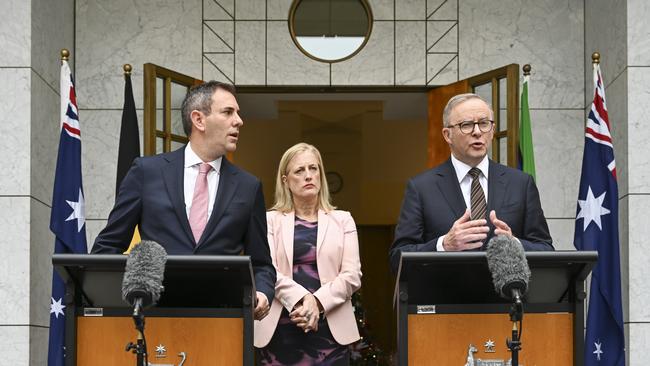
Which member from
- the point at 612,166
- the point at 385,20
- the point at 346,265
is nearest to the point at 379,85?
the point at 385,20

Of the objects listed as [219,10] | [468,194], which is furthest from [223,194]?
[219,10]

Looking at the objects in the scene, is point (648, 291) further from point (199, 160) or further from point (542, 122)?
point (199, 160)

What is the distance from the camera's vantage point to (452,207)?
4.57 meters

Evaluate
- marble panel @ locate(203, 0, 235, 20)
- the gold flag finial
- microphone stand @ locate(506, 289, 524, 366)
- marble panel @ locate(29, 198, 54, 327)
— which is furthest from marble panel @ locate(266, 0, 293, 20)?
microphone stand @ locate(506, 289, 524, 366)

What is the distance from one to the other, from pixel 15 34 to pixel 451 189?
4.03m

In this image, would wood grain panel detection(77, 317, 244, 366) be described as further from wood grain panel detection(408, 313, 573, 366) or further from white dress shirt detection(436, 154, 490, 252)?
white dress shirt detection(436, 154, 490, 252)

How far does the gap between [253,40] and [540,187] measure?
7.77ft

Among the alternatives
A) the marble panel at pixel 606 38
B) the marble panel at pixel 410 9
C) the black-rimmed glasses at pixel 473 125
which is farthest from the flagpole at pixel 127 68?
the black-rimmed glasses at pixel 473 125

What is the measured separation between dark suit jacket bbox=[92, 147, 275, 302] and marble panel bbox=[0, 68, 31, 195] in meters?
3.19

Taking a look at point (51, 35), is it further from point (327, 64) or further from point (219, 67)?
point (327, 64)

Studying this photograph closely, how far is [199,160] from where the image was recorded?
4.55 metres

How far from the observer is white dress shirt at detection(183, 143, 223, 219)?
14.6ft

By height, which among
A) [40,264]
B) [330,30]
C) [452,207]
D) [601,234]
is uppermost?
[330,30]

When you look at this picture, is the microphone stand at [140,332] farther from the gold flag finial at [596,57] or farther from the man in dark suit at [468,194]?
the gold flag finial at [596,57]
